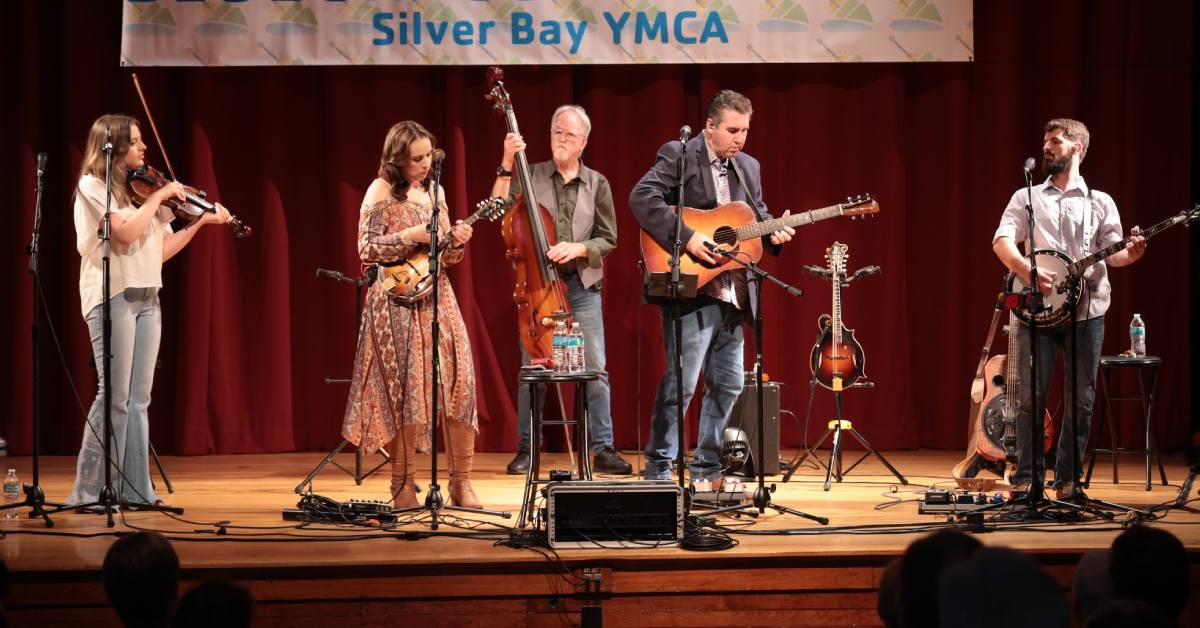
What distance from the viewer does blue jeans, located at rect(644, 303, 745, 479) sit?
5.10 metres

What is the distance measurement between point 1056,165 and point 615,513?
101 inches

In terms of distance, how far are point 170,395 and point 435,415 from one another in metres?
3.62

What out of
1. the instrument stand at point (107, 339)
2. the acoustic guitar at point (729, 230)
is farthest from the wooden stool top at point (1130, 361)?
the instrument stand at point (107, 339)

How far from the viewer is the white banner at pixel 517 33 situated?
6.63 m

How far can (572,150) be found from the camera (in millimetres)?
6230

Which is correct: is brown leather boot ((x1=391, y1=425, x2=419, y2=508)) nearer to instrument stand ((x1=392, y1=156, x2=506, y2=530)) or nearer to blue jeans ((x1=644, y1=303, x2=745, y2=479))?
instrument stand ((x1=392, y1=156, x2=506, y2=530))

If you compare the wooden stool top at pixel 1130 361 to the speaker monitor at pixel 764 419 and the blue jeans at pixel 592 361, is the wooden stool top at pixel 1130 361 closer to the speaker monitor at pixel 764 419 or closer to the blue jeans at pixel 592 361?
the speaker monitor at pixel 764 419

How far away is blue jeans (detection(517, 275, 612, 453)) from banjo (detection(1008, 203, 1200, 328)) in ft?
7.00

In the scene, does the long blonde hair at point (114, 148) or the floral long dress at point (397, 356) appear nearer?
the floral long dress at point (397, 356)

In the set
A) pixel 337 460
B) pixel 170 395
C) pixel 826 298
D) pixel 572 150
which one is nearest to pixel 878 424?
pixel 826 298

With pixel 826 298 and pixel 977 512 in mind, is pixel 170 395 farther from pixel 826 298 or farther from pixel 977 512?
pixel 977 512

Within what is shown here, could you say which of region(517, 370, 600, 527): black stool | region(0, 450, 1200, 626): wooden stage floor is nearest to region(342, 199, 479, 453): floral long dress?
region(517, 370, 600, 527): black stool

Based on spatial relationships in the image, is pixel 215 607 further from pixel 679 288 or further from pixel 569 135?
pixel 569 135

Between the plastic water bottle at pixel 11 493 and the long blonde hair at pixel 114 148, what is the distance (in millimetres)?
1267
